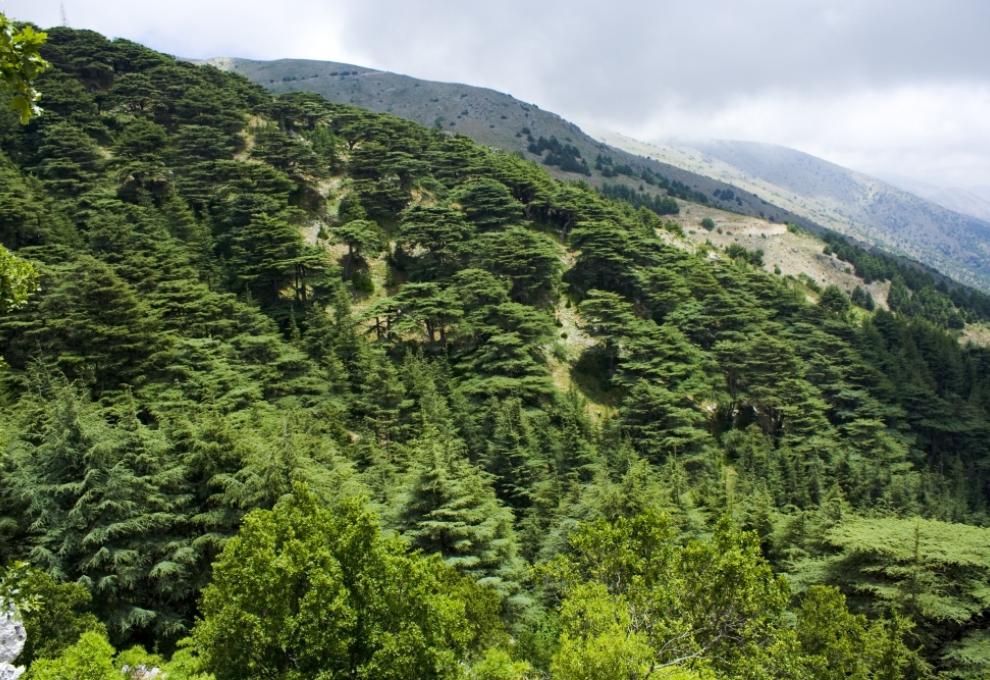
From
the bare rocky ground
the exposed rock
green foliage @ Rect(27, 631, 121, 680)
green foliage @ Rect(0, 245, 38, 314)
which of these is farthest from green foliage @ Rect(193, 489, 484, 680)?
the bare rocky ground

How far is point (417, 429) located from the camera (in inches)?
1314

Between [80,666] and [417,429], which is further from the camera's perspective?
Result: [417,429]

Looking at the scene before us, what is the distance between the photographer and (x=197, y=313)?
112ft

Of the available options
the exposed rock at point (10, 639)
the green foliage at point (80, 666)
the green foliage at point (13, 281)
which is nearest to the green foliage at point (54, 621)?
the exposed rock at point (10, 639)

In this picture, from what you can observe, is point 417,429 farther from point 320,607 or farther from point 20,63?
point 20,63

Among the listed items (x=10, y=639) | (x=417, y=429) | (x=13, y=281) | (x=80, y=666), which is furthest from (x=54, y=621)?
(x=417, y=429)

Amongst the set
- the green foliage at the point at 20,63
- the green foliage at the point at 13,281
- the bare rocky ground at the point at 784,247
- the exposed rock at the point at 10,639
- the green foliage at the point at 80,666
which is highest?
the bare rocky ground at the point at 784,247

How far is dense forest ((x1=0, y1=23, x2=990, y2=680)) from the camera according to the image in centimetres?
1276

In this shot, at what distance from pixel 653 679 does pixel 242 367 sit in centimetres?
2783

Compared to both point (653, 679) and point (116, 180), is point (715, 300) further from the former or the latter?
point (116, 180)

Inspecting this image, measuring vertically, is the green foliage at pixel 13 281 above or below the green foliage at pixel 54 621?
above

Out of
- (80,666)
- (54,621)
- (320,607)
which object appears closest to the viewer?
(80,666)

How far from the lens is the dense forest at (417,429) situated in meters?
12.8

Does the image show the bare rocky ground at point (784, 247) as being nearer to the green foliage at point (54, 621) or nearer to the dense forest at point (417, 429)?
the dense forest at point (417, 429)
